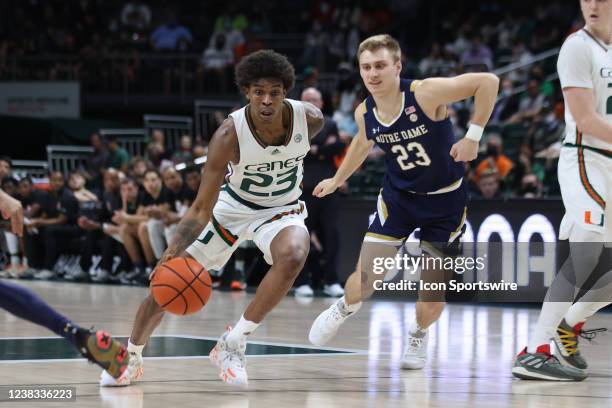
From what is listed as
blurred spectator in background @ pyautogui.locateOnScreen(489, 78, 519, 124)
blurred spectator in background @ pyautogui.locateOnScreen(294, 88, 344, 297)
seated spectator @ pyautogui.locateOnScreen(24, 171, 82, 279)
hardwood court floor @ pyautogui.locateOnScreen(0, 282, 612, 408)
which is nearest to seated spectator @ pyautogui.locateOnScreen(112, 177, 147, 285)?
seated spectator @ pyautogui.locateOnScreen(24, 171, 82, 279)

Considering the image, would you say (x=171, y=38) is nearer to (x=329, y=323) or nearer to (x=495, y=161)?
(x=495, y=161)

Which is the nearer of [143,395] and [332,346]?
[143,395]

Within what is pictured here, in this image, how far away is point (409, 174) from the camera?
6.64 metres

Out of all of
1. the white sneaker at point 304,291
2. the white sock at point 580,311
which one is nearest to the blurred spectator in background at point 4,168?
the white sneaker at point 304,291

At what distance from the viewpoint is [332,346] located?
24.9 ft

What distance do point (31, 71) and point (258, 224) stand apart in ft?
55.5

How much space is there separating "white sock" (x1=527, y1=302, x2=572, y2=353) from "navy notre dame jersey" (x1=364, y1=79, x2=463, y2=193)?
1019 mm

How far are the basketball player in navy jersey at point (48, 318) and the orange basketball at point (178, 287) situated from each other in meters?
0.43

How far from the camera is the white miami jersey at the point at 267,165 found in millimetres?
6078

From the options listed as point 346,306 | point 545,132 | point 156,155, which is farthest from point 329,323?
point 156,155

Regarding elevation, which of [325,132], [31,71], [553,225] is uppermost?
[31,71]

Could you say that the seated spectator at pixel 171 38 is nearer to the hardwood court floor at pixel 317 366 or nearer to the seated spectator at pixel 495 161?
the seated spectator at pixel 495 161

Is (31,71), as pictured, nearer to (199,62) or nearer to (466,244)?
(199,62)

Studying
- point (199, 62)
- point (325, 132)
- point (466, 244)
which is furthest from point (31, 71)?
point (466, 244)
